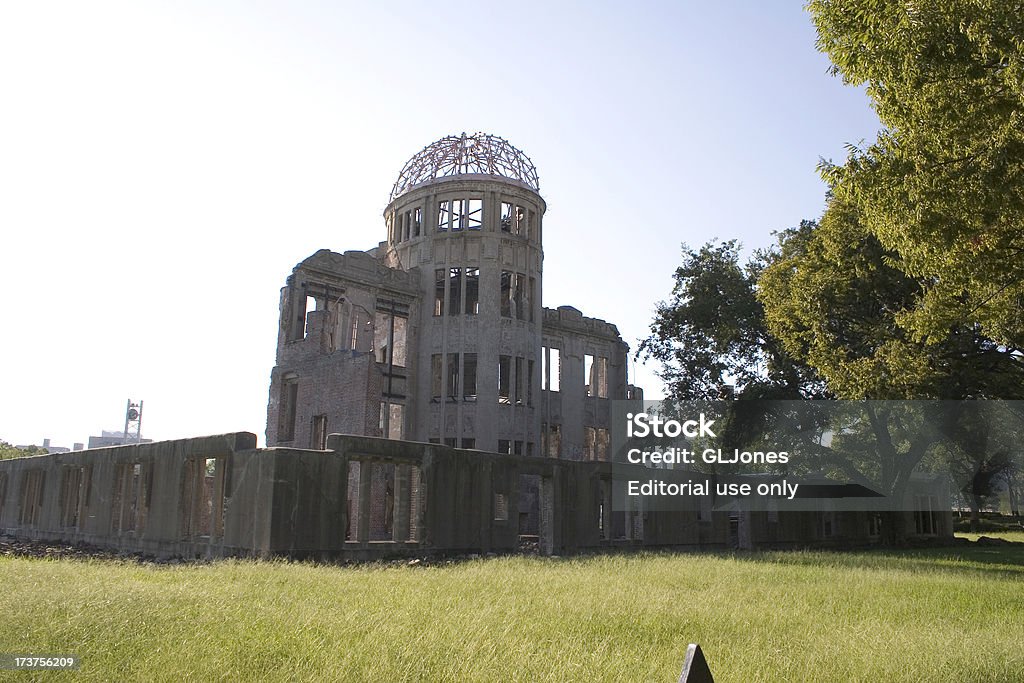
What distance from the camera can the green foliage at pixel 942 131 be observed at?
34.8 feet

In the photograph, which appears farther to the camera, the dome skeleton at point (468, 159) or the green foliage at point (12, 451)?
the green foliage at point (12, 451)

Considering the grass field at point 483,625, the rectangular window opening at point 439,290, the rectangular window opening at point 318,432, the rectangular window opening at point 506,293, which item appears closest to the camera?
the grass field at point 483,625

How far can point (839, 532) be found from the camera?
104ft

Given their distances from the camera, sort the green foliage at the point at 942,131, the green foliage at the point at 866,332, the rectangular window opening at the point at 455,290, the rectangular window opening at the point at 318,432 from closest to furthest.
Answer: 1. the green foliage at the point at 942,131
2. the green foliage at the point at 866,332
3. the rectangular window opening at the point at 318,432
4. the rectangular window opening at the point at 455,290

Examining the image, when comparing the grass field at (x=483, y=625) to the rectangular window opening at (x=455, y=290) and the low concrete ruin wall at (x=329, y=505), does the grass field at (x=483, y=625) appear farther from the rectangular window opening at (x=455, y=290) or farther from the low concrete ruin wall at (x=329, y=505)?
the rectangular window opening at (x=455, y=290)

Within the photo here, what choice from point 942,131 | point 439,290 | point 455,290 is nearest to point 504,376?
point 455,290

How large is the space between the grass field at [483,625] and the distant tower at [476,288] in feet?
51.5

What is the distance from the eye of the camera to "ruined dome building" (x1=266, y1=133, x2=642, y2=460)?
2888cm

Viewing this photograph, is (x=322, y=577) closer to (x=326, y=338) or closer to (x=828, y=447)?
(x=326, y=338)

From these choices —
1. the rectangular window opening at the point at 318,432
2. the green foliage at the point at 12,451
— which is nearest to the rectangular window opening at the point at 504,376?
the rectangular window opening at the point at 318,432

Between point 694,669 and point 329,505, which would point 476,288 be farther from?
point 694,669

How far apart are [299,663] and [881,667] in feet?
16.6

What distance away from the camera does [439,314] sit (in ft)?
107

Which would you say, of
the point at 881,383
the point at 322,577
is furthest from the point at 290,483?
the point at 881,383
